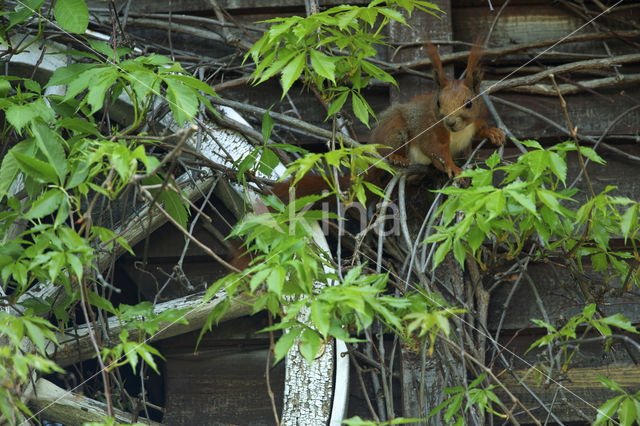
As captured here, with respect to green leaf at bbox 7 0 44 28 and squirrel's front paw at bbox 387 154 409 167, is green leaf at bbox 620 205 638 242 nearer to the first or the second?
squirrel's front paw at bbox 387 154 409 167

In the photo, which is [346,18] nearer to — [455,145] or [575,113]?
[455,145]

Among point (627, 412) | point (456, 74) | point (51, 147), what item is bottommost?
point (627, 412)

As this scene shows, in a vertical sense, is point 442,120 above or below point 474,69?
below

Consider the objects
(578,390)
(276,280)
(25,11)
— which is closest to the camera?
(276,280)

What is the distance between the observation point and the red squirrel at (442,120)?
166 cm

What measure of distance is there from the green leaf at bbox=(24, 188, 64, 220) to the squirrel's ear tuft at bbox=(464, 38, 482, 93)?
0.97 m

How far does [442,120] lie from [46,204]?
0.99 metres

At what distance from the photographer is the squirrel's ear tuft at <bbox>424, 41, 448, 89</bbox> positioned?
1.58 metres

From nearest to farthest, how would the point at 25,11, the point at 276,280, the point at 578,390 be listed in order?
the point at 276,280, the point at 25,11, the point at 578,390

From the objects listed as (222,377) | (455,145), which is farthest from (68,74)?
(455,145)

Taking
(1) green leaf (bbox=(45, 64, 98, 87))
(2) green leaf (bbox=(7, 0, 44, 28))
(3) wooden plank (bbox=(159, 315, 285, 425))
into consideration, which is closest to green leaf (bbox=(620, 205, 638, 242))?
(3) wooden plank (bbox=(159, 315, 285, 425))

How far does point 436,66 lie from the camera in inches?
64.6

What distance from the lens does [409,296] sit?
48.9 inches

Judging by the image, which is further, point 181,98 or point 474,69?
point 474,69
